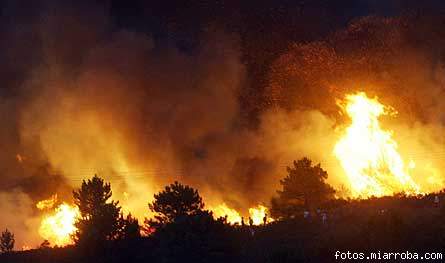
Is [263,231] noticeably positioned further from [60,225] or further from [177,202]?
[60,225]

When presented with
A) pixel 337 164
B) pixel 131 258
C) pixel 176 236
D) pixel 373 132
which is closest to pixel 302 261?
pixel 176 236

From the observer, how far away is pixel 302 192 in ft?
124

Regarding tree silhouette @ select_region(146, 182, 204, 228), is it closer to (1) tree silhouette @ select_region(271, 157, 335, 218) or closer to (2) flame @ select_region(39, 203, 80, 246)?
(1) tree silhouette @ select_region(271, 157, 335, 218)

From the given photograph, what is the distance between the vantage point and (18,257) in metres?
38.3

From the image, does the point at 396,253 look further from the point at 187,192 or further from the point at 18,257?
the point at 18,257

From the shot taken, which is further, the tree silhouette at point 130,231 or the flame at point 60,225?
the flame at point 60,225

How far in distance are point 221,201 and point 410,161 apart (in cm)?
3135

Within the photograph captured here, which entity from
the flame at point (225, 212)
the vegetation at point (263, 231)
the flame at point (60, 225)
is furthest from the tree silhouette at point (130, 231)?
the flame at point (225, 212)

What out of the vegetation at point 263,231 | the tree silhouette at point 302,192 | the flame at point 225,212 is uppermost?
the flame at point 225,212

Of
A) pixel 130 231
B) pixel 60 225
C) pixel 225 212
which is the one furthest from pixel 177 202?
pixel 225 212

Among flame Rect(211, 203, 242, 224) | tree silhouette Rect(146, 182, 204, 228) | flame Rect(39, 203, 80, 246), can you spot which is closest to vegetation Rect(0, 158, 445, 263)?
tree silhouette Rect(146, 182, 204, 228)

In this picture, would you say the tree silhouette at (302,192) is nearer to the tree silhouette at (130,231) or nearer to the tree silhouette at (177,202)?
the tree silhouette at (130,231)

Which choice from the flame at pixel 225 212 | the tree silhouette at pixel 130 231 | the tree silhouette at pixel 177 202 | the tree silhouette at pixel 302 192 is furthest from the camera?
the flame at pixel 225 212

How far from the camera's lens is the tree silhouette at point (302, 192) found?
1480 inches
